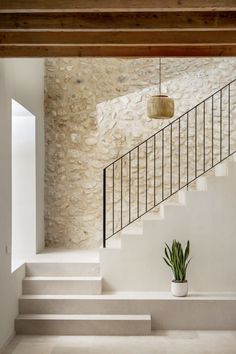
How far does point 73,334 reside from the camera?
619cm

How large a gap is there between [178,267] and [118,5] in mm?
3993

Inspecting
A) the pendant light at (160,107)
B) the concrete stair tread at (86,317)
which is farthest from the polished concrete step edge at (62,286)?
the pendant light at (160,107)

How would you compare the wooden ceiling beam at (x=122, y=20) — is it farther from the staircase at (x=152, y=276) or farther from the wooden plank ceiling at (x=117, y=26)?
the staircase at (x=152, y=276)

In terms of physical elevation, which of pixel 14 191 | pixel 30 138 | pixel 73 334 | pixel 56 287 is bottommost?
pixel 73 334

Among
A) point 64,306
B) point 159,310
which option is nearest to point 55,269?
point 64,306

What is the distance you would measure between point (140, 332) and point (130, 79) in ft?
13.9

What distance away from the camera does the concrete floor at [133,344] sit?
5.58 metres

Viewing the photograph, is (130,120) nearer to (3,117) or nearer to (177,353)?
(3,117)

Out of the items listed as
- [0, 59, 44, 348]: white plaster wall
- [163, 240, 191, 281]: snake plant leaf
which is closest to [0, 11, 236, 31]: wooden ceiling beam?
[0, 59, 44, 348]: white plaster wall

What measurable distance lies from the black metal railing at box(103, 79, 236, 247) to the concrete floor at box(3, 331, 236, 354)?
253 cm

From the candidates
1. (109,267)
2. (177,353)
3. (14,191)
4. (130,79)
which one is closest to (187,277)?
(109,267)

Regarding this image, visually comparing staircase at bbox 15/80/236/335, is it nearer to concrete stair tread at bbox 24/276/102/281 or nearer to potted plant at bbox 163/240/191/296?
concrete stair tread at bbox 24/276/102/281

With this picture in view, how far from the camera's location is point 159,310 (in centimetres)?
645

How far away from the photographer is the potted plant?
6559mm
